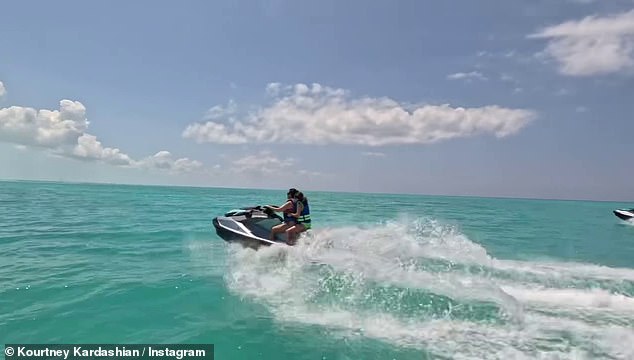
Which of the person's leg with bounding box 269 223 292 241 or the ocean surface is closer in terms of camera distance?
the ocean surface

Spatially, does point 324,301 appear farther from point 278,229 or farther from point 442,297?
point 278,229

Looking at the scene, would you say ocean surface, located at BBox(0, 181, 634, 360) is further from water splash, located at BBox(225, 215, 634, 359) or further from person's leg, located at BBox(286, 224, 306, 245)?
person's leg, located at BBox(286, 224, 306, 245)

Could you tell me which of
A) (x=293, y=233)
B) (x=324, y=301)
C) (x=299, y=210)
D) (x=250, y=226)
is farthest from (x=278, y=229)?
(x=324, y=301)

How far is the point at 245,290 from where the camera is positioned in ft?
29.7

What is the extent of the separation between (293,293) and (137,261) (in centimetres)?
654

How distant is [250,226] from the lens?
458 inches

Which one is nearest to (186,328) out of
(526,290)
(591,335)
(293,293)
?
(293,293)

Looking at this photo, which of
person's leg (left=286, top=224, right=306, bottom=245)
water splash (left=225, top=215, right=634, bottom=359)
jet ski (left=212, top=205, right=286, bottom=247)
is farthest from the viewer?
jet ski (left=212, top=205, right=286, bottom=247)

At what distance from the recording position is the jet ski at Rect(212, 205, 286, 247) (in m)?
11.1

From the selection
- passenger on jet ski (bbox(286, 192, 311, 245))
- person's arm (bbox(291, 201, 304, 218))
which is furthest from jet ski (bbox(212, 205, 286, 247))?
person's arm (bbox(291, 201, 304, 218))

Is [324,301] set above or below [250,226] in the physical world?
below

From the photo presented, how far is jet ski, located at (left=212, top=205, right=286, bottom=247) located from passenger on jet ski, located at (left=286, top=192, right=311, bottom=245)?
282mm

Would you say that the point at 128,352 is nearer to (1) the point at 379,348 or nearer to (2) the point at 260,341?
(2) the point at 260,341

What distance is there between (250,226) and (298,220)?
1614 mm
